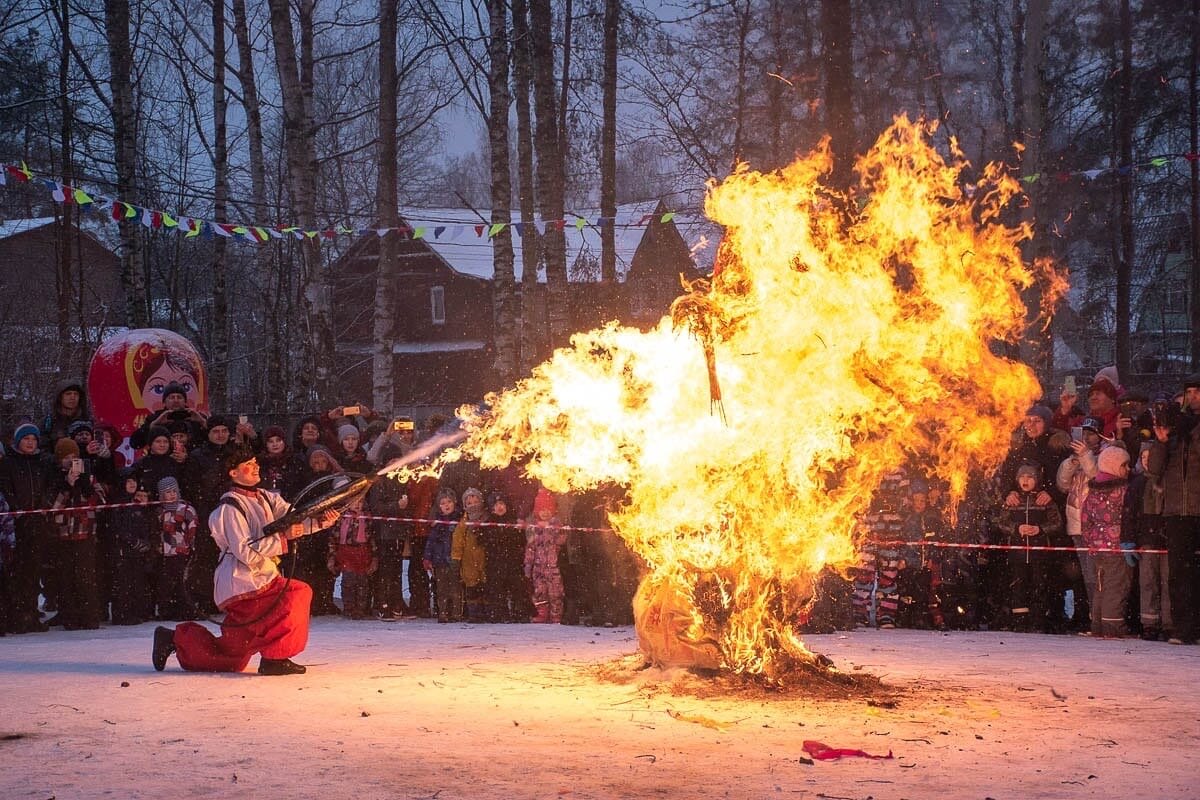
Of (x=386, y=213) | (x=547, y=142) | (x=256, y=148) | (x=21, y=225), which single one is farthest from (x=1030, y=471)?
(x=21, y=225)

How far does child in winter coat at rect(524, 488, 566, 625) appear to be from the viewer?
1409 cm

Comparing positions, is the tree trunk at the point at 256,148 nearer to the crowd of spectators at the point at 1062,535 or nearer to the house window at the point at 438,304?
the house window at the point at 438,304

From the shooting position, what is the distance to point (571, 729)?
7676mm

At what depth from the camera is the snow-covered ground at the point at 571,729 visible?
21.0 feet

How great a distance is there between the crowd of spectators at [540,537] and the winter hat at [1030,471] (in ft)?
0.09

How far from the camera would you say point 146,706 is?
835cm

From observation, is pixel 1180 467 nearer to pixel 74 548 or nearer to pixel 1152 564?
pixel 1152 564

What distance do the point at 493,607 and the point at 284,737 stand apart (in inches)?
268

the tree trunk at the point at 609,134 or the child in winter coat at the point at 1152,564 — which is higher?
the tree trunk at the point at 609,134

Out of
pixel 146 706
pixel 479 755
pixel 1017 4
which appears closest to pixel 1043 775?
pixel 479 755

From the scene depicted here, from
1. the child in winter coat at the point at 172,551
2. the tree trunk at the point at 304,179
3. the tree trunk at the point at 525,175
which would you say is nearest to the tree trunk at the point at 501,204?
the tree trunk at the point at 525,175

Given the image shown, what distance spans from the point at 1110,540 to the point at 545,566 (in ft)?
18.0

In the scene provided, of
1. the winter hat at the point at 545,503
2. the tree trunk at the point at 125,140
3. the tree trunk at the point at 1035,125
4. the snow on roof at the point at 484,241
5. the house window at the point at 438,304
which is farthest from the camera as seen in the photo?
the house window at the point at 438,304

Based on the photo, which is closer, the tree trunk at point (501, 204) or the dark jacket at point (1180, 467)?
the dark jacket at point (1180, 467)
